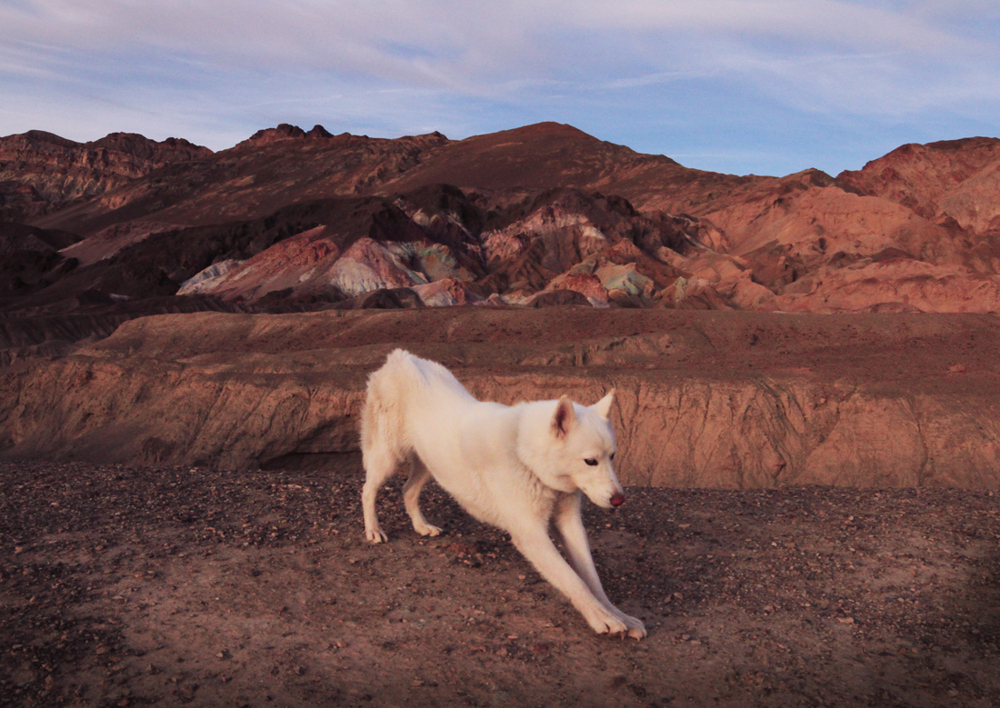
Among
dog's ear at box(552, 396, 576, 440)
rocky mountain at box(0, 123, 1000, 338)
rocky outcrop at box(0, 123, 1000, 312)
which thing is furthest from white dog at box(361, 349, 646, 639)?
rocky outcrop at box(0, 123, 1000, 312)

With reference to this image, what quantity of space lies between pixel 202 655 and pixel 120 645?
1.75 ft

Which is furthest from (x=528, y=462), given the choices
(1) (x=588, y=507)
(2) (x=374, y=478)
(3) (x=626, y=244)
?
(3) (x=626, y=244)

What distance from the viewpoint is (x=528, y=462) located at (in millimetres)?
4961

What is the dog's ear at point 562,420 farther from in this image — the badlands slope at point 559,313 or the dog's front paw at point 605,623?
the badlands slope at point 559,313

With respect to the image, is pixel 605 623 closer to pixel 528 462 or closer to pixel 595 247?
pixel 528 462

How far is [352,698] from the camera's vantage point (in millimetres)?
4203

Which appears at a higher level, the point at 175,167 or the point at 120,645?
the point at 175,167

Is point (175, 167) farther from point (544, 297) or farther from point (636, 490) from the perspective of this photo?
point (636, 490)

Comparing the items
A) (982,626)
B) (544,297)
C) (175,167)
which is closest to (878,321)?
(544,297)

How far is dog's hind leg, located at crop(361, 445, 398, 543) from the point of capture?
645cm

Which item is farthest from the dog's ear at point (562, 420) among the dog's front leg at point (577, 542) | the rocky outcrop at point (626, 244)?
the rocky outcrop at point (626, 244)

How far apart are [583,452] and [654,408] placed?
45.0 feet

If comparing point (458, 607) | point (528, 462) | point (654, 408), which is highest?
point (528, 462)

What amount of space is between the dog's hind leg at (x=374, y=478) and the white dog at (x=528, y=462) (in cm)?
22
